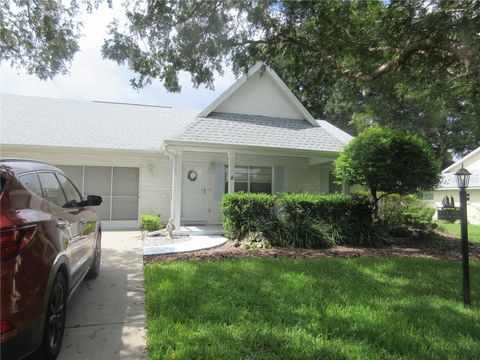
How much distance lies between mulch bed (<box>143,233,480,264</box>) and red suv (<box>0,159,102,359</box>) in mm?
3932

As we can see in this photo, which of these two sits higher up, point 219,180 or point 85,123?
point 85,123

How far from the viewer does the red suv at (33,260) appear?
2.52 metres

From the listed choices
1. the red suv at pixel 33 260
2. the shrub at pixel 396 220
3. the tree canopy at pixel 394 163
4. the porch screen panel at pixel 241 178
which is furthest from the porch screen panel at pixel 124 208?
the red suv at pixel 33 260

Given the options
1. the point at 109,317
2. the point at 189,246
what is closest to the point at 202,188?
the point at 189,246

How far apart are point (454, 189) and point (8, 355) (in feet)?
94.9

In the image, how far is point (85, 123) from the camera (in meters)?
14.4

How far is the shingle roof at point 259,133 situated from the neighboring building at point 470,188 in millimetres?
12616

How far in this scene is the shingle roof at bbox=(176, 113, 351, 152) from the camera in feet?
37.3

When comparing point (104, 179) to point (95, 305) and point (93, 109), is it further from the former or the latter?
point (95, 305)

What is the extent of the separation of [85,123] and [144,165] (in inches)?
132

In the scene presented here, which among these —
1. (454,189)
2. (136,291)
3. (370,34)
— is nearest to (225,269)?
(136,291)

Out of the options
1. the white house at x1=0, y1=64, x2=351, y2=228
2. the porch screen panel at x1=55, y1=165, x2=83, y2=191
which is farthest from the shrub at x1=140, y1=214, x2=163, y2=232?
the porch screen panel at x1=55, y1=165, x2=83, y2=191

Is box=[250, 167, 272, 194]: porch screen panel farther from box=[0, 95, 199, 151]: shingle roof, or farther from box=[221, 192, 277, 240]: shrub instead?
box=[221, 192, 277, 240]: shrub

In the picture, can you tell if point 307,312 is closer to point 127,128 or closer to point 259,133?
point 259,133
